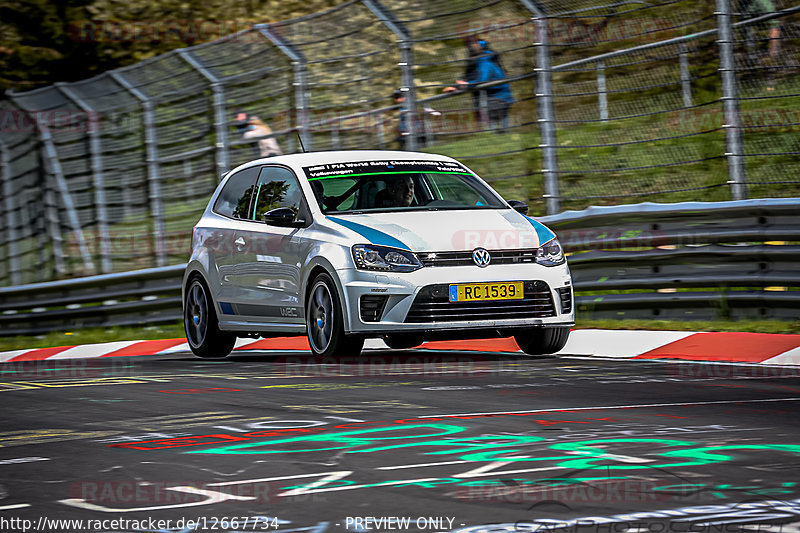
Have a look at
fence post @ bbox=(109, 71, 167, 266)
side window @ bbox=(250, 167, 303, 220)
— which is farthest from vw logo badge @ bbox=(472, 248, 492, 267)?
fence post @ bbox=(109, 71, 167, 266)

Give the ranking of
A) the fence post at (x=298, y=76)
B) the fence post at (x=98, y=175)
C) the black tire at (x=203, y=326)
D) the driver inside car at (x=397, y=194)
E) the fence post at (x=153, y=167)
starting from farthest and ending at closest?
the fence post at (x=98, y=175)
the fence post at (x=153, y=167)
the fence post at (x=298, y=76)
the black tire at (x=203, y=326)
the driver inside car at (x=397, y=194)

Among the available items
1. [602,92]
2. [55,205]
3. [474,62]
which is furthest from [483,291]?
[55,205]

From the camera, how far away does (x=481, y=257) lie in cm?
1086

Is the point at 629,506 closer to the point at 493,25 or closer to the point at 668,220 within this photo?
the point at 668,220

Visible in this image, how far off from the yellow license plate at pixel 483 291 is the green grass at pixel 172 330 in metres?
2.14

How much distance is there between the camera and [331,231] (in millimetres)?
11273

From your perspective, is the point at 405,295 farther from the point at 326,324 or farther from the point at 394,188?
the point at 394,188

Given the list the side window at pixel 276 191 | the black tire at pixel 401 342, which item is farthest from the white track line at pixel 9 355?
the black tire at pixel 401 342

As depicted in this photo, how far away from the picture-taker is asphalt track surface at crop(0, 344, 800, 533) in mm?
5062

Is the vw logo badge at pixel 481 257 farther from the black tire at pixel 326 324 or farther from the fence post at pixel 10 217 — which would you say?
the fence post at pixel 10 217

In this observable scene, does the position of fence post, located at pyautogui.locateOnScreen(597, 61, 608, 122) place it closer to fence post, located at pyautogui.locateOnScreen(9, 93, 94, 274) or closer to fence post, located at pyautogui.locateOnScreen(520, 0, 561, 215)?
fence post, located at pyautogui.locateOnScreen(520, 0, 561, 215)

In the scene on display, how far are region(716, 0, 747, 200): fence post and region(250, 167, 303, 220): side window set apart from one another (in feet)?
11.7

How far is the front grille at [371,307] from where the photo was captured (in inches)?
426

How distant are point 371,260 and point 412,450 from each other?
14.6ft
